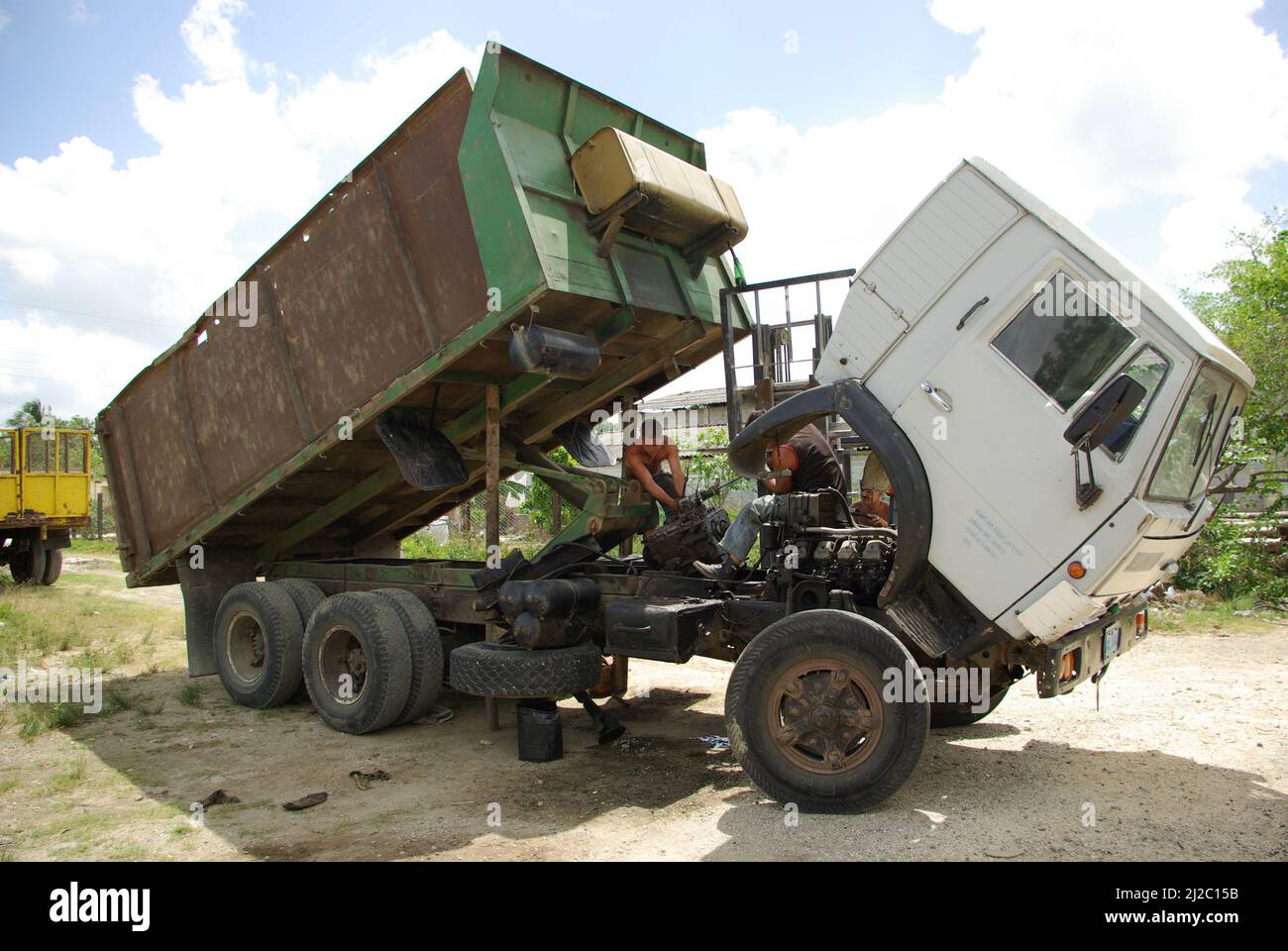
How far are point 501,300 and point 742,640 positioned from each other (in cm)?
247

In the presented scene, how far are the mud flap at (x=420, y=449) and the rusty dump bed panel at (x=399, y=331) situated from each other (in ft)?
0.46

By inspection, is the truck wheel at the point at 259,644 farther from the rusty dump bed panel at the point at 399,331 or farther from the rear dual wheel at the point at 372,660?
the rusty dump bed panel at the point at 399,331

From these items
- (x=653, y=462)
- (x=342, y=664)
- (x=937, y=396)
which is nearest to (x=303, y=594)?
(x=342, y=664)

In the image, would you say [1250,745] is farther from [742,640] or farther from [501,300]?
[501,300]

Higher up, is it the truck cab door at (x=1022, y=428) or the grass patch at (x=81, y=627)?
the truck cab door at (x=1022, y=428)

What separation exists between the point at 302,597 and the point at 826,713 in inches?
185

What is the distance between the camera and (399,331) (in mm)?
→ 5941

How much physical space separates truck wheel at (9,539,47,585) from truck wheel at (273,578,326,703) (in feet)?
37.2

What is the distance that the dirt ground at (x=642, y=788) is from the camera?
4121mm

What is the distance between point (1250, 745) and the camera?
537 centimetres

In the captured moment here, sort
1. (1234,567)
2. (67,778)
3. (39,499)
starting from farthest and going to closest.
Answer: (39,499) < (1234,567) < (67,778)

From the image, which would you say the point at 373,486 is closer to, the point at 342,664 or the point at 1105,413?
the point at 342,664

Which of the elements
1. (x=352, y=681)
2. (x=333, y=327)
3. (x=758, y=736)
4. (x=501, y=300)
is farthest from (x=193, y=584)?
(x=758, y=736)

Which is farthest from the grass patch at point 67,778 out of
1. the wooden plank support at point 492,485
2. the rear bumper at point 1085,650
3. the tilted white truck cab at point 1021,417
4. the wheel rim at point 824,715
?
the rear bumper at point 1085,650
